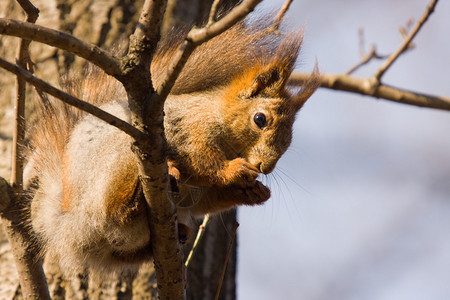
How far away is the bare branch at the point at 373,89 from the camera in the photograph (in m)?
3.18

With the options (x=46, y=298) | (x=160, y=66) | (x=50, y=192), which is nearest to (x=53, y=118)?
(x=50, y=192)

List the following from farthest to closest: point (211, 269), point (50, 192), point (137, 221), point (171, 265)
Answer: point (211, 269), point (50, 192), point (137, 221), point (171, 265)

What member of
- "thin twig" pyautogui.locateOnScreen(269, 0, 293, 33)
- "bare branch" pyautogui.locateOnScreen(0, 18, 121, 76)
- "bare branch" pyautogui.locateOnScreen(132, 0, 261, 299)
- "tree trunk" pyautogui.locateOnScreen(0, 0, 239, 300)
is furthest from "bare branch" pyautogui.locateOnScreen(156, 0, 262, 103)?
"tree trunk" pyautogui.locateOnScreen(0, 0, 239, 300)

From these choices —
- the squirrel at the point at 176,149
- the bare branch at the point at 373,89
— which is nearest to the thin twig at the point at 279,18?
the squirrel at the point at 176,149

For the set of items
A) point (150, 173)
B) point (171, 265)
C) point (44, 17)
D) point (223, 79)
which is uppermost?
point (44, 17)

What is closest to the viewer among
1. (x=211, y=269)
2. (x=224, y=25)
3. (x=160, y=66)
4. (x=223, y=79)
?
(x=224, y=25)

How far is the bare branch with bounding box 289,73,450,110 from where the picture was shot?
318 cm

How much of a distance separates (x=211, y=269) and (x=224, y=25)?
230 cm

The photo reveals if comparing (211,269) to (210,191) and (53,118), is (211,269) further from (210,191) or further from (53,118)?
(53,118)

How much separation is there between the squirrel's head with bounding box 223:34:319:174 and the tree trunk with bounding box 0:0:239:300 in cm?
49

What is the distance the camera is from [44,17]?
12.2ft

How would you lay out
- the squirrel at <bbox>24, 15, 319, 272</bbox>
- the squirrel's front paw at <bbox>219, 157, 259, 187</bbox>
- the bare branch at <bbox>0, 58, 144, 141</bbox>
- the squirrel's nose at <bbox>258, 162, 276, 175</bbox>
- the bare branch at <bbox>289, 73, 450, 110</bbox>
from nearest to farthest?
1. the bare branch at <bbox>0, 58, 144, 141</bbox>
2. the squirrel at <bbox>24, 15, 319, 272</bbox>
3. the squirrel's front paw at <bbox>219, 157, 259, 187</bbox>
4. the squirrel's nose at <bbox>258, 162, 276, 175</bbox>
5. the bare branch at <bbox>289, 73, 450, 110</bbox>

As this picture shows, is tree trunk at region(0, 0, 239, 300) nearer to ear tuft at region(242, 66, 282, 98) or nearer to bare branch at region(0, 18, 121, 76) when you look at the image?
ear tuft at region(242, 66, 282, 98)

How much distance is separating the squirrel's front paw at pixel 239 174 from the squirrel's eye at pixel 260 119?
272 mm
